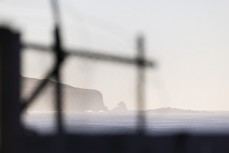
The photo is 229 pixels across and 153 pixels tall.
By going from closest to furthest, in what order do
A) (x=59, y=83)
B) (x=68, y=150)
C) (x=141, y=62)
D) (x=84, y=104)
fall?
(x=68, y=150)
(x=59, y=83)
(x=141, y=62)
(x=84, y=104)

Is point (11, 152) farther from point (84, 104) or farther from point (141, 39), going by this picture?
point (84, 104)

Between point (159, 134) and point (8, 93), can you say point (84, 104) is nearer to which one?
point (159, 134)

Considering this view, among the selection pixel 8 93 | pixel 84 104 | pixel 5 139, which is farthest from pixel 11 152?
pixel 84 104

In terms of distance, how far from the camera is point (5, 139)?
4.98 m

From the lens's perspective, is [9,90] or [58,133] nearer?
[9,90]

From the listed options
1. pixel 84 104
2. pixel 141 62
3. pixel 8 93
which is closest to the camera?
pixel 8 93

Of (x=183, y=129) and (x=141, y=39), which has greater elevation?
(x=141, y=39)

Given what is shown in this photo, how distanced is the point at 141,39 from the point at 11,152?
76.1 inches

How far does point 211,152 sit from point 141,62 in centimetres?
108

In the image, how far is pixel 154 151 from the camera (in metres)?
5.48

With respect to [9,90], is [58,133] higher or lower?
lower

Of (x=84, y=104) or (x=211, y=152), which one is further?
(x=84, y=104)

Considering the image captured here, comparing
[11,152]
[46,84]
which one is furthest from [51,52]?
[11,152]

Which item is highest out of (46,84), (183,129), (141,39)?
(141,39)
